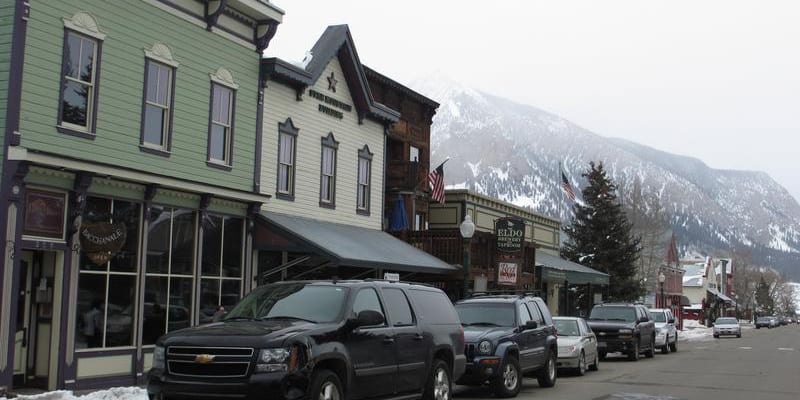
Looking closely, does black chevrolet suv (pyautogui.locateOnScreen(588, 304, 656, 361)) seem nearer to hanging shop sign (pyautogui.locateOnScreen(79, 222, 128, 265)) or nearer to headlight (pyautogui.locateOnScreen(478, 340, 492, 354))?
headlight (pyautogui.locateOnScreen(478, 340, 492, 354))

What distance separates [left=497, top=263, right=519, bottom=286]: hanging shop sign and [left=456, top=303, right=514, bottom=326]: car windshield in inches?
317

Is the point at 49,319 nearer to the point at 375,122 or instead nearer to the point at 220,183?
the point at 220,183

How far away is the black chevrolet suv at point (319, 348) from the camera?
9.71m

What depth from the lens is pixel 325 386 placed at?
10234 mm

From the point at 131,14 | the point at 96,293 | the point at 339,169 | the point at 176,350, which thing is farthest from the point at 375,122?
the point at 176,350

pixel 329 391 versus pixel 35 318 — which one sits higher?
pixel 35 318

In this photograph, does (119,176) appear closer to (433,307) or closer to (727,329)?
(433,307)

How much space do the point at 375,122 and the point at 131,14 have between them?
10539 millimetres

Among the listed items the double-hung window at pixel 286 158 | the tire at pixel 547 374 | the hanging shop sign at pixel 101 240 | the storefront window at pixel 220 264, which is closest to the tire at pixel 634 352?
the tire at pixel 547 374

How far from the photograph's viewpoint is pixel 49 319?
15.2 meters

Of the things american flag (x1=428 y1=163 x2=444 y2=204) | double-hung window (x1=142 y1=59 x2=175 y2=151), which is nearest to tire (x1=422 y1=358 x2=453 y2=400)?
double-hung window (x1=142 y1=59 x2=175 y2=151)

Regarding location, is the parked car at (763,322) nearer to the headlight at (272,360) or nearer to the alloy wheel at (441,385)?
the alloy wheel at (441,385)

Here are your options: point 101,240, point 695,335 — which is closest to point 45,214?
point 101,240

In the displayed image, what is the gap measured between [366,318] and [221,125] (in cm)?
1046
